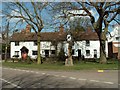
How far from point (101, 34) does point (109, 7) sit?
5.25 meters

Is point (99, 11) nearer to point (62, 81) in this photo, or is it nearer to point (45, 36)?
point (62, 81)

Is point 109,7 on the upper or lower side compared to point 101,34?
upper

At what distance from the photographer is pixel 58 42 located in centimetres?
6362

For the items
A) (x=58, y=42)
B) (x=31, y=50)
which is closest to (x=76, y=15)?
(x=58, y=42)

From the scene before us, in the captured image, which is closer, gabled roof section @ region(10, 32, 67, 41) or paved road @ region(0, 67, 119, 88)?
paved road @ region(0, 67, 119, 88)

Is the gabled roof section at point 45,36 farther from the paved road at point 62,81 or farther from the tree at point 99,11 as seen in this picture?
the paved road at point 62,81

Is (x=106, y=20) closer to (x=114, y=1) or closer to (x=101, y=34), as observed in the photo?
(x=101, y=34)

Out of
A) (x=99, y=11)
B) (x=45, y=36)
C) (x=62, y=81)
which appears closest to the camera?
(x=62, y=81)

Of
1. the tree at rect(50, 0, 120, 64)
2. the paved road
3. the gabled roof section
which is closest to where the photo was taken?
the paved road

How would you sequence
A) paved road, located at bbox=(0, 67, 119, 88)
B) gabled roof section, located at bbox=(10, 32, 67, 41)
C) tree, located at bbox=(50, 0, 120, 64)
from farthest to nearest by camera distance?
gabled roof section, located at bbox=(10, 32, 67, 41), tree, located at bbox=(50, 0, 120, 64), paved road, located at bbox=(0, 67, 119, 88)

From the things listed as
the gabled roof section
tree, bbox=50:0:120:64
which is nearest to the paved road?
tree, bbox=50:0:120:64

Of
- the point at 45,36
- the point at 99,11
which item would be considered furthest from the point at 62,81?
the point at 45,36

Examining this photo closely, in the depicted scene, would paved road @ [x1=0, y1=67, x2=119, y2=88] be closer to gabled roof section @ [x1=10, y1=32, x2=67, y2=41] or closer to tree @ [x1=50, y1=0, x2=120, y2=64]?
tree @ [x1=50, y1=0, x2=120, y2=64]

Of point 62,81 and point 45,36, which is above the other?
point 45,36
